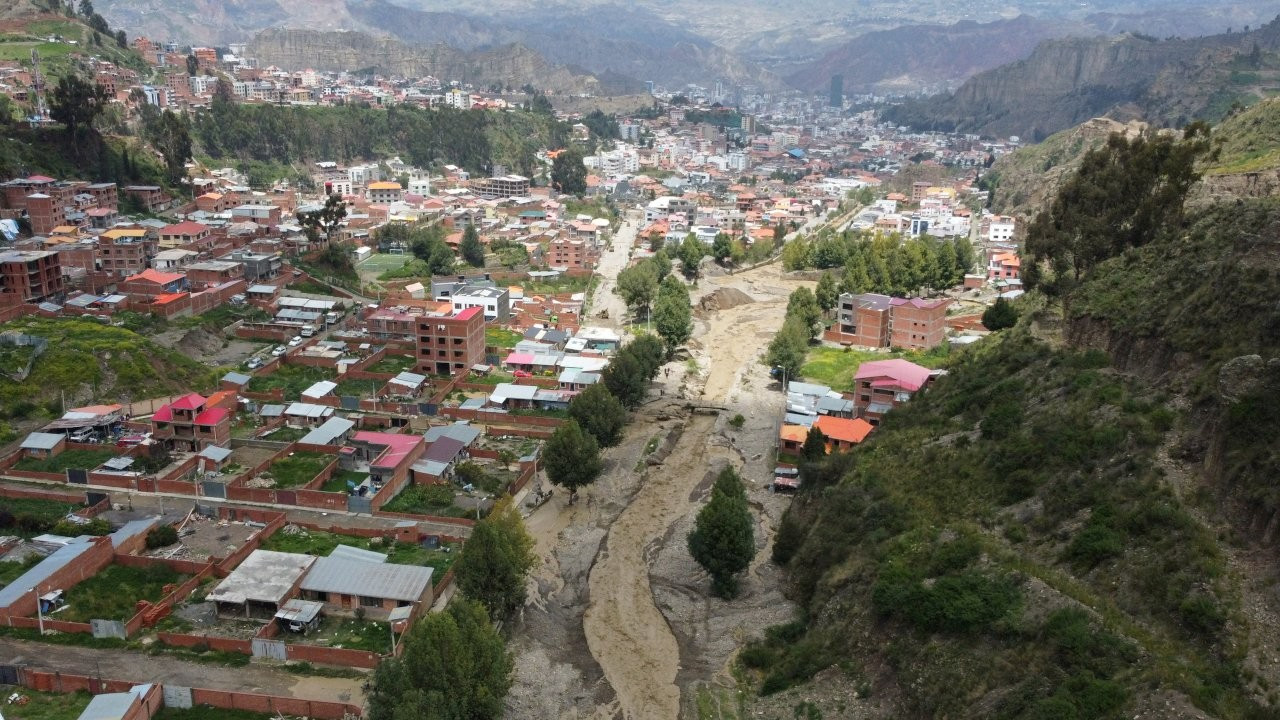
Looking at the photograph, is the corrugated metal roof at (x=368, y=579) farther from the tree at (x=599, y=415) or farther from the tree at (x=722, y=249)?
the tree at (x=722, y=249)

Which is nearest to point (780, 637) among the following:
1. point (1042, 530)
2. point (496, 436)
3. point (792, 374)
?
point (1042, 530)

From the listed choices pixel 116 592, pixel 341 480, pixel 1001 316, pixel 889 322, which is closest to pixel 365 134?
pixel 889 322

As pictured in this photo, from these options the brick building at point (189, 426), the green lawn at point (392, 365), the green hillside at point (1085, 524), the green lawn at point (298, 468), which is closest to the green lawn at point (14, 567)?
the green lawn at point (298, 468)

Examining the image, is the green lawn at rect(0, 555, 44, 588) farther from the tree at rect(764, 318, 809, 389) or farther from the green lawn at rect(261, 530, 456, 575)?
the tree at rect(764, 318, 809, 389)

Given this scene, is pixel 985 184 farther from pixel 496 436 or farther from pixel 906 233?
pixel 496 436

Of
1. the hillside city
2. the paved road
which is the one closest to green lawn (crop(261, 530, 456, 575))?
the hillside city
